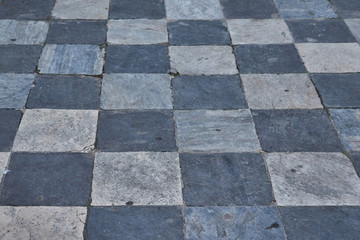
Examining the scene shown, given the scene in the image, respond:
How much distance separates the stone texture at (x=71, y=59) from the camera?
354cm

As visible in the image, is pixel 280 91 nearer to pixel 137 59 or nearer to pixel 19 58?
pixel 137 59

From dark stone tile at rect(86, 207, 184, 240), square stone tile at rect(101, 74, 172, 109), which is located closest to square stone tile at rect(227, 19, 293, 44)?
square stone tile at rect(101, 74, 172, 109)

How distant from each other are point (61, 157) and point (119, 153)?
0.34 metres

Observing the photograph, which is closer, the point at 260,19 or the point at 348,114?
the point at 348,114

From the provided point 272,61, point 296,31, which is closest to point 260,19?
point 296,31

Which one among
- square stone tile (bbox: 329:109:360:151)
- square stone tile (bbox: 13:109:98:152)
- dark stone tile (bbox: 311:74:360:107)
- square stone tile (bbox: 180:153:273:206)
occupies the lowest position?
square stone tile (bbox: 329:109:360:151)

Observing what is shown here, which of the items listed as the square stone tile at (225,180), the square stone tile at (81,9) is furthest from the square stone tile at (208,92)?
the square stone tile at (81,9)

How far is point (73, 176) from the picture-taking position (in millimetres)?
2734

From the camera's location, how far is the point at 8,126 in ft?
10.0

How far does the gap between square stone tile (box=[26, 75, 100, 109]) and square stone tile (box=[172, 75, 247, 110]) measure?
1.86ft

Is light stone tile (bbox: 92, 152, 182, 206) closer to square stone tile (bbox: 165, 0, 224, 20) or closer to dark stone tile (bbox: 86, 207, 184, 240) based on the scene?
dark stone tile (bbox: 86, 207, 184, 240)

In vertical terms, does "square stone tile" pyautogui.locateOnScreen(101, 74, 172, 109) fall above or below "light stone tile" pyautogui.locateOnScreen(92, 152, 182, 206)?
above

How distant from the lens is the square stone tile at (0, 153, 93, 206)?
260 cm

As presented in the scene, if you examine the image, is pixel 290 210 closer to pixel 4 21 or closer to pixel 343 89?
pixel 343 89
